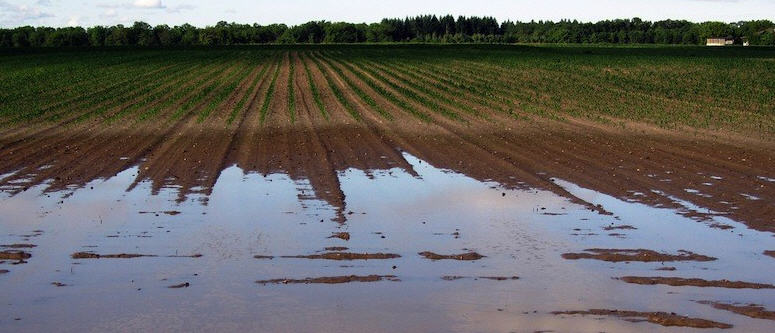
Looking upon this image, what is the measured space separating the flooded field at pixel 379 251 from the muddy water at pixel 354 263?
3 centimetres

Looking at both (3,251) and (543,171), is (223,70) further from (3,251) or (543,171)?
(3,251)

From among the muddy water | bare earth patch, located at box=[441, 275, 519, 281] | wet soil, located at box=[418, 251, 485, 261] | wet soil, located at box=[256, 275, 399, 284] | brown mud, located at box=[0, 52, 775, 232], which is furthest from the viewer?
brown mud, located at box=[0, 52, 775, 232]

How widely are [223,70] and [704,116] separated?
35204 mm

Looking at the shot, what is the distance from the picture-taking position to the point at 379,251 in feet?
33.9

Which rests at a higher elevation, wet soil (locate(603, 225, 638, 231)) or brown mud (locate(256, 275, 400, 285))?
brown mud (locate(256, 275, 400, 285))

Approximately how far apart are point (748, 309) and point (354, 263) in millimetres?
3687

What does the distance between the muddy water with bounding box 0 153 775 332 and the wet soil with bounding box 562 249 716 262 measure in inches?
5.6

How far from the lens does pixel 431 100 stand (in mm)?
33906

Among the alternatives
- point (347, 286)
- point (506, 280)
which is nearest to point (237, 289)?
point (347, 286)

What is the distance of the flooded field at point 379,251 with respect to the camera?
792cm

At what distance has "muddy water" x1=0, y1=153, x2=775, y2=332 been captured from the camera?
7.88m

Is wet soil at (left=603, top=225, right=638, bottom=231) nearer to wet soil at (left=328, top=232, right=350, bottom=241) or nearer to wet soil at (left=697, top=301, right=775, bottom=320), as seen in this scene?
wet soil at (left=328, top=232, right=350, bottom=241)

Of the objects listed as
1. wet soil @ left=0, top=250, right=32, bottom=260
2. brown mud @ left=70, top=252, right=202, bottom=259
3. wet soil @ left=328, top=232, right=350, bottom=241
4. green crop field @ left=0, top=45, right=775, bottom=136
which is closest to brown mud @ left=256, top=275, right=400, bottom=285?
brown mud @ left=70, top=252, right=202, bottom=259

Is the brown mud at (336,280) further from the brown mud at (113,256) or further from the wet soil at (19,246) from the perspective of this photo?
the wet soil at (19,246)
